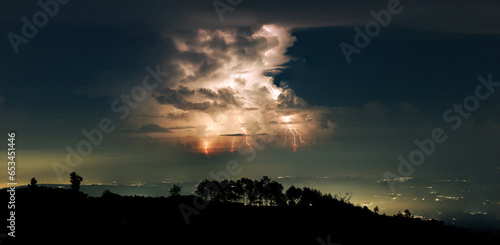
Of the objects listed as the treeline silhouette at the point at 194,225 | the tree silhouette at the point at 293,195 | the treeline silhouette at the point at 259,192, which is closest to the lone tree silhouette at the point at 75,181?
the treeline silhouette at the point at 194,225

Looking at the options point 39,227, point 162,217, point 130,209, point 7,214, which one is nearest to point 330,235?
point 162,217

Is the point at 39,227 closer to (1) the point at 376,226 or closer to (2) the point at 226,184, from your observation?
(1) the point at 376,226

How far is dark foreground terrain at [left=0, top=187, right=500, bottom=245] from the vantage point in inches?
2263

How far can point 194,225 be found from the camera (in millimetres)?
68062

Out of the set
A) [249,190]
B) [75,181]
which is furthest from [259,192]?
[75,181]

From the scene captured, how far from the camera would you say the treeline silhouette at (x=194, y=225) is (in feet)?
189

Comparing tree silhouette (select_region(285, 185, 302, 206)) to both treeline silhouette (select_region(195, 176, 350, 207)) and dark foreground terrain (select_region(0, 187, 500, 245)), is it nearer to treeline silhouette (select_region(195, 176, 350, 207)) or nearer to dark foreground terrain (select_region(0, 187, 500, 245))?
treeline silhouette (select_region(195, 176, 350, 207))

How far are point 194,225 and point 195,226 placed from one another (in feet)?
2.65

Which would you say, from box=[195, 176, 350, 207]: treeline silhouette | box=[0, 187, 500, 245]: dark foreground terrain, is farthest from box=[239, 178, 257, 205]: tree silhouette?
box=[0, 187, 500, 245]: dark foreground terrain

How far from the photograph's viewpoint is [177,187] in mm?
140000

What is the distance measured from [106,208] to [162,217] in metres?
15.3

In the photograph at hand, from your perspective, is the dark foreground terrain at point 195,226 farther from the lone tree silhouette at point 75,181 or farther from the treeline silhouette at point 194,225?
the lone tree silhouette at point 75,181

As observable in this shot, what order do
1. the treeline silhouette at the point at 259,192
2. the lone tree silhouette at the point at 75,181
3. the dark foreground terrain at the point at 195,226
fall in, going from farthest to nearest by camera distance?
the treeline silhouette at the point at 259,192 → the lone tree silhouette at the point at 75,181 → the dark foreground terrain at the point at 195,226

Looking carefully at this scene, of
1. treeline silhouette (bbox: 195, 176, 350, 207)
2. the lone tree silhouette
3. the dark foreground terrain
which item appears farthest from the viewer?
treeline silhouette (bbox: 195, 176, 350, 207)
